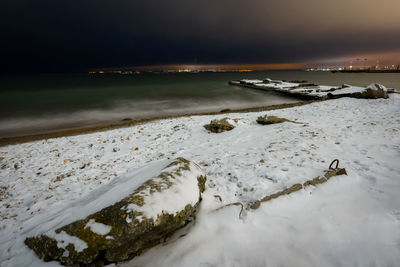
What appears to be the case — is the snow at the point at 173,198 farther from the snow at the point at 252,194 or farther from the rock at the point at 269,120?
the rock at the point at 269,120

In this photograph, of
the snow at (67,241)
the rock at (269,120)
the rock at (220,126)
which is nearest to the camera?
the snow at (67,241)

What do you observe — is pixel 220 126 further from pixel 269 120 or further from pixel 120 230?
pixel 120 230

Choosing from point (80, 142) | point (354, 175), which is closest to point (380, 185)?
point (354, 175)

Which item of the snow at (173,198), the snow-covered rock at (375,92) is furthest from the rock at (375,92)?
the snow at (173,198)

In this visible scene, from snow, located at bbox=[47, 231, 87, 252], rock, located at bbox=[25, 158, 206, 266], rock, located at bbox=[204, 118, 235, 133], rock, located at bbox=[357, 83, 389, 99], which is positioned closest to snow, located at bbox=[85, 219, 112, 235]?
rock, located at bbox=[25, 158, 206, 266]

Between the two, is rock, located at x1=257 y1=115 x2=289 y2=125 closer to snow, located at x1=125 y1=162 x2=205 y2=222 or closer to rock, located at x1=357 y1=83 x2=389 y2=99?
snow, located at x1=125 y1=162 x2=205 y2=222

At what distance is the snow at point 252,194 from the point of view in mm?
2623

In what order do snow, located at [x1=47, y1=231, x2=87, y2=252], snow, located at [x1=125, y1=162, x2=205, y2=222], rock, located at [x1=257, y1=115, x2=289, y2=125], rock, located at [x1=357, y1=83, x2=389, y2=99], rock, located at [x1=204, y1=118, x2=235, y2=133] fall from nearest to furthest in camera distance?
1. snow, located at [x1=47, y1=231, x2=87, y2=252]
2. snow, located at [x1=125, y1=162, x2=205, y2=222]
3. rock, located at [x1=204, y1=118, x2=235, y2=133]
4. rock, located at [x1=257, y1=115, x2=289, y2=125]
5. rock, located at [x1=357, y1=83, x2=389, y2=99]

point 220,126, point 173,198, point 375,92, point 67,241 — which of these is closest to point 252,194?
point 173,198

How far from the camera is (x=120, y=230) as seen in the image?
104 inches

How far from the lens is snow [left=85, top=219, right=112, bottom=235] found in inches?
104

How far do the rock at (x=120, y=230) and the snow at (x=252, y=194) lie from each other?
0.12 metres

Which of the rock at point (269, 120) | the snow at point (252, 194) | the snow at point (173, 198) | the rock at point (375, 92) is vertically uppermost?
the rock at point (375, 92)

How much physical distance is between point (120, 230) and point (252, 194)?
264 cm
